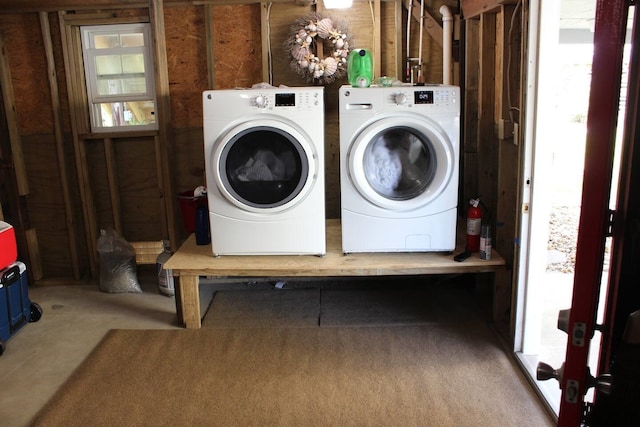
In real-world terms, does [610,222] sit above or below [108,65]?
below

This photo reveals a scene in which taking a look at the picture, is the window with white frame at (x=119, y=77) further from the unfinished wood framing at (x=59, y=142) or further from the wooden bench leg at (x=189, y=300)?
the wooden bench leg at (x=189, y=300)

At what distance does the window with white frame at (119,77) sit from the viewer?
4.00m

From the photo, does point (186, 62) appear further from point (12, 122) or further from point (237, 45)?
point (12, 122)

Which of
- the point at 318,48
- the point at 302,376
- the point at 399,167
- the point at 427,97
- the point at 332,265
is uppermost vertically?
the point at 318,48

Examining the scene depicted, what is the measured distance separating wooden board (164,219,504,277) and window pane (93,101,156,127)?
1.24m

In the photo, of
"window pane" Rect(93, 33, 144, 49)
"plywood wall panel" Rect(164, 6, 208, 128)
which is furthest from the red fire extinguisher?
"window pane" Rect(93, 33, 144, 49)

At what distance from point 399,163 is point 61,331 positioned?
227 centimetres

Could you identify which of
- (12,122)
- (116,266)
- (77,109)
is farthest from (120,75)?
(116,266)

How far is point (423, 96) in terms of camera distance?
3.12 metres

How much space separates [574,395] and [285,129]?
2.22m

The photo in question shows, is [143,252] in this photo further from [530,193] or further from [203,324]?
[530,193]

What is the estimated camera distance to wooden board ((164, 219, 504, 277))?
321 centimetres

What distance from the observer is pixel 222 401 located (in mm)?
2613

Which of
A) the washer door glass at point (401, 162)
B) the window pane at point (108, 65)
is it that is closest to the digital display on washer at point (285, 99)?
the washer door glass at point (401, 162)
